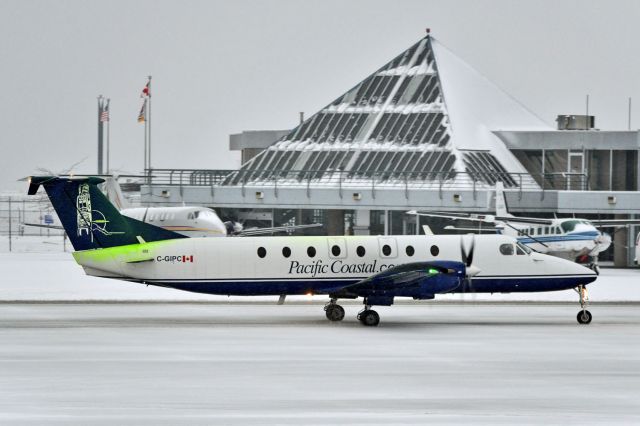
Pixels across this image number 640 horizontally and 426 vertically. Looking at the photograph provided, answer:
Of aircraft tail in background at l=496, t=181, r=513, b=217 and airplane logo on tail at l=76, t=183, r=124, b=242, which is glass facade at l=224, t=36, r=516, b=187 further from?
airplane logo on tail at l=76, t=183, r=124, b=242

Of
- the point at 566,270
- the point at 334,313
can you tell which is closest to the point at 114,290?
the point at 334,313

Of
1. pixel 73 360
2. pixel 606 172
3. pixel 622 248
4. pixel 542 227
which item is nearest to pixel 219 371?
pixel 73 360

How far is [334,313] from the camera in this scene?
3500 cm

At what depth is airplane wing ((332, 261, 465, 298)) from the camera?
32.9m

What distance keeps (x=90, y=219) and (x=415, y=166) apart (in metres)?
47.8

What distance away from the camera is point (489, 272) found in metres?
35.1

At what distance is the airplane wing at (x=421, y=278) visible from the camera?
32.9 m

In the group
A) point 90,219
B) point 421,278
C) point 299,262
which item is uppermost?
point 90,219

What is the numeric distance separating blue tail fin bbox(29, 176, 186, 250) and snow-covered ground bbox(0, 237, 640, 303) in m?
9.46

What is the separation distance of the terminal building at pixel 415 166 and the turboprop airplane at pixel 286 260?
35.5 metres

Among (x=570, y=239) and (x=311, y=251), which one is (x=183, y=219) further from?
(x=311, y=251)

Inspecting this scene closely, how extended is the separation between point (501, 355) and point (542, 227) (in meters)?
36.7

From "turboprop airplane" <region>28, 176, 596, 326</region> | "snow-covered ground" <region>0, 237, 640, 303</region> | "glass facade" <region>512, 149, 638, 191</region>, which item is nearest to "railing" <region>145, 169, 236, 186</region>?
"snow-covered ground" <region>0, 237, 640, 303</region>

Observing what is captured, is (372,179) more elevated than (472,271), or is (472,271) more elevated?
(372,179)
